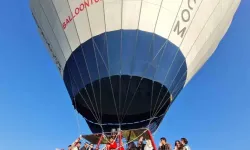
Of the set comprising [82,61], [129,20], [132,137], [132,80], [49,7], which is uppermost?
[49,7]

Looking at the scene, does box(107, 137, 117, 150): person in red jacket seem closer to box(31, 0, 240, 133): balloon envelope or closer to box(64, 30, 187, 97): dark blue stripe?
box(31, 0, 240, 133): balloon envelope

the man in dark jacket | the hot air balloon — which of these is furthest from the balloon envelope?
the man in dark jacket

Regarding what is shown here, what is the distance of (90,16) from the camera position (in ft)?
33.0

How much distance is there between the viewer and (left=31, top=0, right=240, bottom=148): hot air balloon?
9836 mm

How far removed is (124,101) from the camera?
984 cm

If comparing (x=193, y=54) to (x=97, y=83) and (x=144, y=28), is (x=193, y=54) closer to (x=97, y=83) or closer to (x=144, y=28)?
(x=144, y=28)

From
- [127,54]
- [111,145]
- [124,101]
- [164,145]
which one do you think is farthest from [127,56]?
[164,145]

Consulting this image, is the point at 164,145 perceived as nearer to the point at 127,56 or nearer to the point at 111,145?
the point at 111,145

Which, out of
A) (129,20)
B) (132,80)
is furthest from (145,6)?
(132,80)

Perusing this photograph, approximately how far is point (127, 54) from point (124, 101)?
50.9 inches

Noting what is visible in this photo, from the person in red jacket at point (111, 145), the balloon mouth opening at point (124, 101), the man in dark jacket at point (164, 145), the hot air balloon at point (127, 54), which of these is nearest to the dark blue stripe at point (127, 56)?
the hot air balloon at point (127, 54)

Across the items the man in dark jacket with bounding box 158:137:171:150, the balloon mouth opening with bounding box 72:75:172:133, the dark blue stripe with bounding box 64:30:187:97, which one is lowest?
the man in dark jacket with bounding box 158:137:171:150

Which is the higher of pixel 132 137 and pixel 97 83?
pixel 97 83

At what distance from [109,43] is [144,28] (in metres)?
1.05
